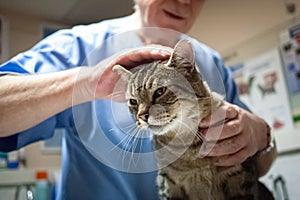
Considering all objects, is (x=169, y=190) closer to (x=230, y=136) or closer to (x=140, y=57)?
(x=230, y=136)

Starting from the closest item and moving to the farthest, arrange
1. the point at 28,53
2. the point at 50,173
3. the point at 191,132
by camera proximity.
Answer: the point at 191,132, the point at 28,53, the point at 50,173

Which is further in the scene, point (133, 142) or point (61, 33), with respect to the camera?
point (61, 33)

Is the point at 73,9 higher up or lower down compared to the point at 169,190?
higher up

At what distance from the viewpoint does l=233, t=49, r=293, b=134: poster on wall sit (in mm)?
1285

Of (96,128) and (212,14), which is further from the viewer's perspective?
(212,14)

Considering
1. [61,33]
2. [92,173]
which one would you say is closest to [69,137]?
[92,173]

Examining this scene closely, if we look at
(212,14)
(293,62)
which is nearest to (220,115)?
(212,14)

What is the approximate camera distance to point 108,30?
677mm

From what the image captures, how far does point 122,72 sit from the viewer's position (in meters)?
0.42

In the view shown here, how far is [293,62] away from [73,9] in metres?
0.93

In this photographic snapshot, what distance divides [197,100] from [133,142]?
99 mm

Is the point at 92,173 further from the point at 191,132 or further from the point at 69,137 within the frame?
the point at 191,132

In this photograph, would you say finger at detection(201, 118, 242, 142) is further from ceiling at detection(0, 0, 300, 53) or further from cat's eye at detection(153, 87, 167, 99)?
ceiling at detection(0, 0, 300, 53)

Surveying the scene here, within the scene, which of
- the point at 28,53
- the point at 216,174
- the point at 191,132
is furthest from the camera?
the point at 28,53
